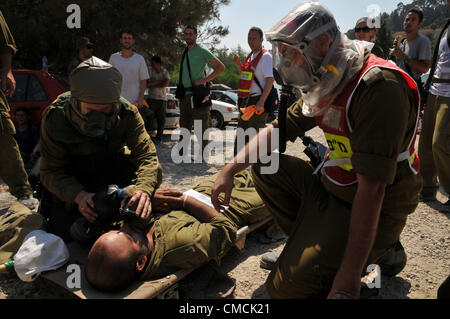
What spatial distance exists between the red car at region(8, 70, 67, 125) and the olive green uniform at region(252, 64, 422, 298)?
14.8 ft

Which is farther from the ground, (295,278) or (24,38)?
(24,38)

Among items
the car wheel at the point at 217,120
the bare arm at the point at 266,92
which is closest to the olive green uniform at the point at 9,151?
the bare arm at the point at 266,92

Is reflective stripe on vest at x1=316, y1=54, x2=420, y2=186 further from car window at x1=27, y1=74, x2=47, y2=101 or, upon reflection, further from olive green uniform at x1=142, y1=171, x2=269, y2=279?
car window at x1=27, y1=74, x2=47, y2=101

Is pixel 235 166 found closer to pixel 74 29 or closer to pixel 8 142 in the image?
pixel 8 142

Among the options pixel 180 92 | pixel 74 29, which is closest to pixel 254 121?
pixel 180 92

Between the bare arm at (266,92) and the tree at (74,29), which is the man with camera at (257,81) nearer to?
the bare arm at (266,92)

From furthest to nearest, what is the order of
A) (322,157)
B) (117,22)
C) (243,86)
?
(117,22)
(243,86)
(322,157)

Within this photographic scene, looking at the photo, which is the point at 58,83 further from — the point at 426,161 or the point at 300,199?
the point at 426,161

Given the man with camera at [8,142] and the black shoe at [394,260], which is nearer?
the black shoe at [394,260]

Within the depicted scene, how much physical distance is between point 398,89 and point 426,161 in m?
2.76

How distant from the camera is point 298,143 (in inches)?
296

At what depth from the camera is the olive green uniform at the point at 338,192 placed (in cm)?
146

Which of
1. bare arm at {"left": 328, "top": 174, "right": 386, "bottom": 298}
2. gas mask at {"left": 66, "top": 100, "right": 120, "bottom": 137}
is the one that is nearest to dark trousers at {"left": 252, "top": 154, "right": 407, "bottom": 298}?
bare arm at {"left": 328, "top": 174, "right": 386, "bottom": 298}

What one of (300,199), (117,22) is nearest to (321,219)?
(300,199)
